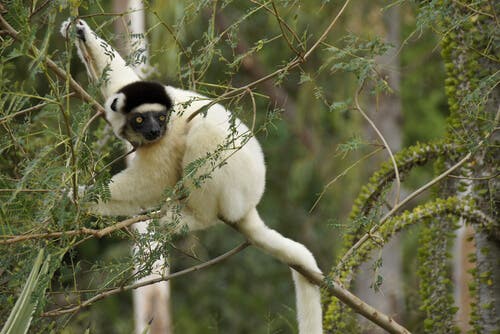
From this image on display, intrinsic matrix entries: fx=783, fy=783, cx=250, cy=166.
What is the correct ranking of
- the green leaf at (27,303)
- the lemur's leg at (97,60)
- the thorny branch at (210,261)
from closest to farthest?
the green leaf at (27,303)
the thorny branch at (210,261)
the lemur's leg at (97,60)

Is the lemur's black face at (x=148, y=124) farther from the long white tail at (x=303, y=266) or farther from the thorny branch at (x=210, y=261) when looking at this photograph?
the long white tail at (x=303, y=266)

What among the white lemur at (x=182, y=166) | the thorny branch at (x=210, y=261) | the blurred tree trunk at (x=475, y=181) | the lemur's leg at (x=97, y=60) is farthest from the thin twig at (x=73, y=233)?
the blurred tree trunk at (x=475, y=181)

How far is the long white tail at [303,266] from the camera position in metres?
4.28

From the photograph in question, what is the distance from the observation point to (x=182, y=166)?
15.3ft

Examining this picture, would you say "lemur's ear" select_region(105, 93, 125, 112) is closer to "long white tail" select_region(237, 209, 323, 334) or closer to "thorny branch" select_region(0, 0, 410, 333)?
"thorny branch" select_region(0, 0, 410, 333)

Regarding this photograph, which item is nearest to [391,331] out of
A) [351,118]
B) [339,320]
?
[339,320]

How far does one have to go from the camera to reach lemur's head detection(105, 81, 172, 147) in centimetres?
450

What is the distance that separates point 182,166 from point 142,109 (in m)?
0.42

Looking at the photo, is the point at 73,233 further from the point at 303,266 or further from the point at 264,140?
the point at 303,266

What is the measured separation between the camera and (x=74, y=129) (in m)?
3.29

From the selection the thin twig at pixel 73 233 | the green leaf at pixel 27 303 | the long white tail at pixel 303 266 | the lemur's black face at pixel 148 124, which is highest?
the lemur's black face at pixel 148 124

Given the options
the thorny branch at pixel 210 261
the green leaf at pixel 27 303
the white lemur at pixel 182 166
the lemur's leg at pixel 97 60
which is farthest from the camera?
the lemur's leg at pixel 97 60

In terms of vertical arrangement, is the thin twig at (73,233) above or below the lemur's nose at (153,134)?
below

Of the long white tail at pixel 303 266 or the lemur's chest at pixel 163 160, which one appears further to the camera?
the lemur's chest at pixel 163 160
